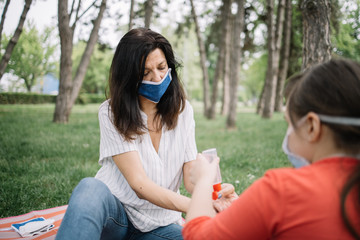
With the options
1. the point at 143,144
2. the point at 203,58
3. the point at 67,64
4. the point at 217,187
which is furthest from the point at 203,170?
the point at 203,58

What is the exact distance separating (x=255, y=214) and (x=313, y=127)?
0.36 metres

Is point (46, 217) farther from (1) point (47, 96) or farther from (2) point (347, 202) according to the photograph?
(1) point (47, 96)

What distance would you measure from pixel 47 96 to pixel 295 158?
3289 centimetres

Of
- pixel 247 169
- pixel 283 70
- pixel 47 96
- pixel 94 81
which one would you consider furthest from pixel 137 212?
pixel 94 81

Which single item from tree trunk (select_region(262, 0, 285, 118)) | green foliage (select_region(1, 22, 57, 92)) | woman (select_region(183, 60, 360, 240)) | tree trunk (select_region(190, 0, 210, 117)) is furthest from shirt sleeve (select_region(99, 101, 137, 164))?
green foliage (select_region(1, 22, 57, 92))

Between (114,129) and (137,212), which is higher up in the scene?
(114,129)

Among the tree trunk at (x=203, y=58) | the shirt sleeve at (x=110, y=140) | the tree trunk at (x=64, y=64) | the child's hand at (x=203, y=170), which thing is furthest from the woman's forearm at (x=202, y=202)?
the tree trunk at (x=203, y=58)

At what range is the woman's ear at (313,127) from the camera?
40.4 inches

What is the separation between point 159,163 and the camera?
6.77 ft

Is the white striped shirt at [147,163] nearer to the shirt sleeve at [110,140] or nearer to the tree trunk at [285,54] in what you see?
the shirt sleeve at [110,140]

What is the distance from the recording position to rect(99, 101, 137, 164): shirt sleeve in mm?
1957

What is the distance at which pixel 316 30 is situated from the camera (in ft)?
14.0

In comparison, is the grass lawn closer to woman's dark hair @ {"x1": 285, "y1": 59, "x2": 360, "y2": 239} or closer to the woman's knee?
the woman's knee

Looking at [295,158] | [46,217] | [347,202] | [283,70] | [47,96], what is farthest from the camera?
[47,96]
